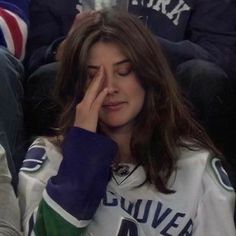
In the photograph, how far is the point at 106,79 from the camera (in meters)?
1.20

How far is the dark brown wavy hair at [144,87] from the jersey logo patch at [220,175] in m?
0.03

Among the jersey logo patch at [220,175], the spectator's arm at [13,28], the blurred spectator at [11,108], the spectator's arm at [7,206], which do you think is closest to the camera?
the spectator's arm at [7,206]

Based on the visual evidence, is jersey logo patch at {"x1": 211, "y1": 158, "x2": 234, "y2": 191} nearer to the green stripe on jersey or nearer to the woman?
the woman

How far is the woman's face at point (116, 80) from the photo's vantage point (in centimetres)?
121

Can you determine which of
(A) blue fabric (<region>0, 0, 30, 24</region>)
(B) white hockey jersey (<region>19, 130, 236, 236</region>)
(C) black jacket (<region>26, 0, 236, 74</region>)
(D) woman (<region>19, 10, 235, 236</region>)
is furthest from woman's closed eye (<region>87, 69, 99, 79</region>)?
(A) blue fabric (<region>0, 0, 30, 24</region>)

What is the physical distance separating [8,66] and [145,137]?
388 millimetres

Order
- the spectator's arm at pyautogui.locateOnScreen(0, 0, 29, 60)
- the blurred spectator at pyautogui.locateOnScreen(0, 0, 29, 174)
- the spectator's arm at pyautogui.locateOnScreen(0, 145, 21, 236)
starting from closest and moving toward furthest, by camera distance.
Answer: the spectator's arm at pyautogui.locateOnScreen(0, 145, 21, 236), the blurred spectator at pyautogui.locateOnScreen(0, 0, 29, 174), the spectator's arm at pyautogui.locateOnScreen(0, 0, 29, 60)

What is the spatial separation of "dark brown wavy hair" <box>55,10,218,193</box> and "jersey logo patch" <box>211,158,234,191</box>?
3 cm

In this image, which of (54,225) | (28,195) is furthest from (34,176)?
(54,225)

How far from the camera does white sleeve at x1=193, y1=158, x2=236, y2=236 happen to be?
119 cm

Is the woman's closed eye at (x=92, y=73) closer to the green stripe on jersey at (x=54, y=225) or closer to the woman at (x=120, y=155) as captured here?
the woman at (x=120, y=155)

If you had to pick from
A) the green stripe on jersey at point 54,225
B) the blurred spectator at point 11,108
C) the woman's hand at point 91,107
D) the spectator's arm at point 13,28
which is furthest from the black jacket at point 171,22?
the green stripe on jersey at point 54,225

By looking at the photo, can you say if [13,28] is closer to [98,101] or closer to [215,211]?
[98,101]

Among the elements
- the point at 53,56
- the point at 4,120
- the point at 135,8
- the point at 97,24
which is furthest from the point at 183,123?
the point at 135,8
